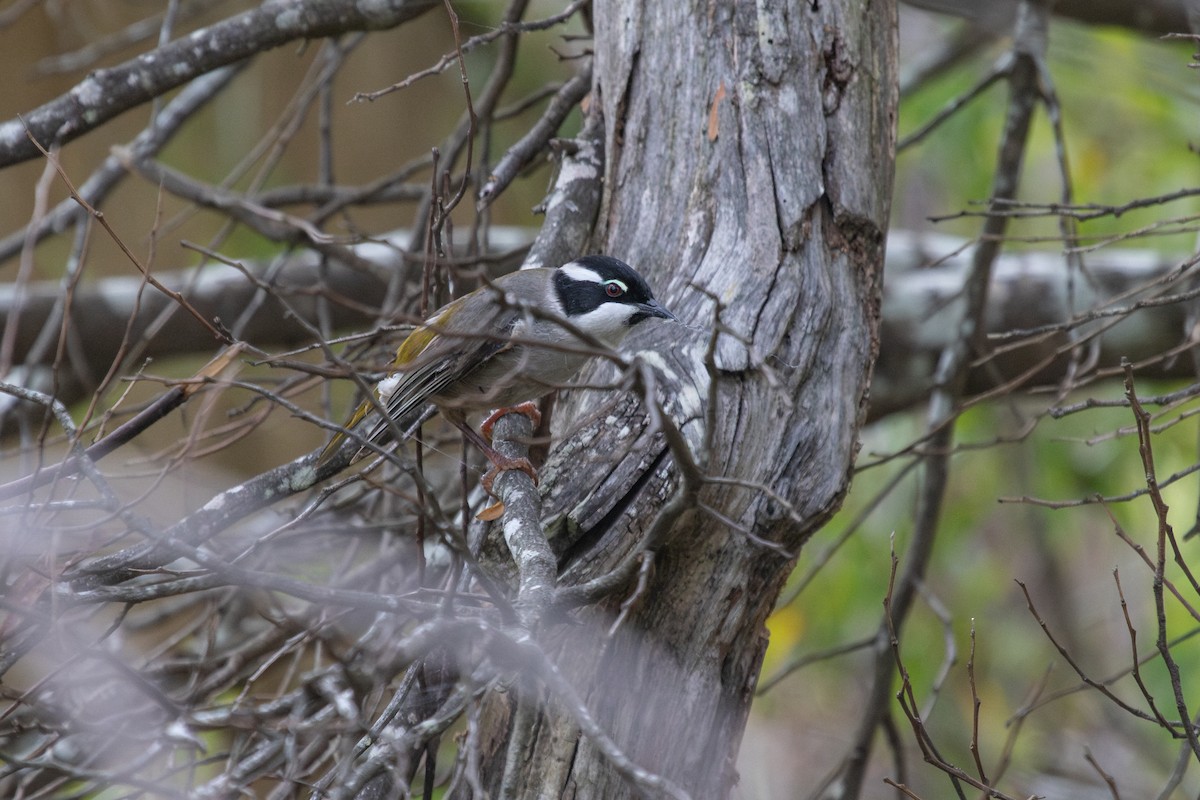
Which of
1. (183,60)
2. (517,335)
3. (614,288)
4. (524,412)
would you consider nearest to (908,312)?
(524,412)

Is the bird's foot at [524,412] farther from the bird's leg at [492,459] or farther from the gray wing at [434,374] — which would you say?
the gray wing at [434,374]

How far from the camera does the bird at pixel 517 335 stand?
11.3 ft

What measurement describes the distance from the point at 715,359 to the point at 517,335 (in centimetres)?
83

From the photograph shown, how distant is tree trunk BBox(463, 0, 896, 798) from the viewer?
2857 mm

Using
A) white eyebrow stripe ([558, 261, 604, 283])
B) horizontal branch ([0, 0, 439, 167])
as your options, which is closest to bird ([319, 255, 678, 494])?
white eyebrow stripe ([558, 261, 604, 283])

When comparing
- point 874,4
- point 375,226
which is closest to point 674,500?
point 874,4

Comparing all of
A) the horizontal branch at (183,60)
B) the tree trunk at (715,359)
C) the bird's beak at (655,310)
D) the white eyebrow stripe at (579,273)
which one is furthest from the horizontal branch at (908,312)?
the bird's beak at (655,310)

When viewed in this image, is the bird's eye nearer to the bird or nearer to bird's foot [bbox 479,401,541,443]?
the bird

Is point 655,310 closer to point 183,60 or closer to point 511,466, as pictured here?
point 511,466

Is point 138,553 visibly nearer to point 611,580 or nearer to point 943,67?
point 611,580

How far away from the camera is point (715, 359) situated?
2951mm

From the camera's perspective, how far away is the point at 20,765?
2043 mm

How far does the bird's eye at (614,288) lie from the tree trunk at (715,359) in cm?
17

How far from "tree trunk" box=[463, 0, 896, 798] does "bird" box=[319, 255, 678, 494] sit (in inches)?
6.5
